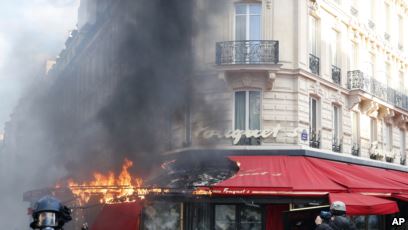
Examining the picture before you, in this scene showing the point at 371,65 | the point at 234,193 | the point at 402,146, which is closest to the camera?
the point at 234,193

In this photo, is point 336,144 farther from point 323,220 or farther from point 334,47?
point 323,220

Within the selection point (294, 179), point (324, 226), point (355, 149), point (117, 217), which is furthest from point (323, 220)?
point (355, 149)

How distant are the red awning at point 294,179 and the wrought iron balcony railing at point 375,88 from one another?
3.57 metres

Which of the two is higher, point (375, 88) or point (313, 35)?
point (313, 35)

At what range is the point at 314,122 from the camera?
55.3 feet

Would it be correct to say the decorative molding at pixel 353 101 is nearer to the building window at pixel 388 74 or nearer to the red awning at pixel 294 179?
the red awning at pixel 294 179

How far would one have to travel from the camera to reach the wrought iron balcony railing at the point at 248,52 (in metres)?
15.3

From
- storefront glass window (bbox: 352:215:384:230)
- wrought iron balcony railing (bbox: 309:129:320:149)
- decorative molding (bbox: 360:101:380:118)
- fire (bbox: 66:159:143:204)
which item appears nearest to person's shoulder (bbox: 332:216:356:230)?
fire (bbox: 66:159:143:204)

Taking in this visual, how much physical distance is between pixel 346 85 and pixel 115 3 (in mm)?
7812

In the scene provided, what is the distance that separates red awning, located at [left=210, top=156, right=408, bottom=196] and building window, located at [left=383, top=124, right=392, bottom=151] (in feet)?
17.7

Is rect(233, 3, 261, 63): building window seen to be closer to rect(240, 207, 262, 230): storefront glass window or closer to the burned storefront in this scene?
the burned storefront

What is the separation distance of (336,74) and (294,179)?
546cm

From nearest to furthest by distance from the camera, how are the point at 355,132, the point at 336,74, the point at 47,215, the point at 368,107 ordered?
the point at 47,215, the point at 336,74, the point at 355,132, the point at 368,107

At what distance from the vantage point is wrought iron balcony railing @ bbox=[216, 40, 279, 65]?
15328mm
